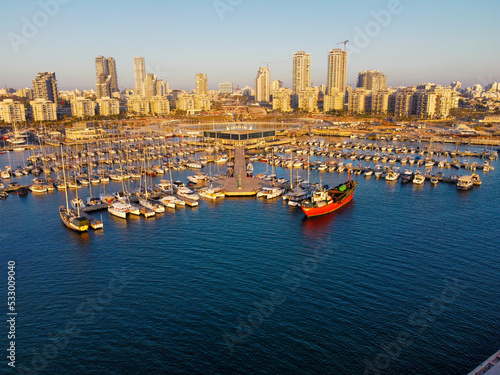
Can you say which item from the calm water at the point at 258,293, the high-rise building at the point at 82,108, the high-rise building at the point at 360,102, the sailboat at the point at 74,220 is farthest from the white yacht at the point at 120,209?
the high-rise building at the point at 360,102

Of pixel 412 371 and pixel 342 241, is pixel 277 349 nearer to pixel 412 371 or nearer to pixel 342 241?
pixel 412 371

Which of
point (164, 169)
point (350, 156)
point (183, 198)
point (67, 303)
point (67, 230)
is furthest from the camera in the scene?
point (350, 156)

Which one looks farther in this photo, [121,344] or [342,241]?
[342,241]

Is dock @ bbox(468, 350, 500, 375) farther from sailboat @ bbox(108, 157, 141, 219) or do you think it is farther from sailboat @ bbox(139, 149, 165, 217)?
sailboat @ bbox(108, 157, 141, 219)

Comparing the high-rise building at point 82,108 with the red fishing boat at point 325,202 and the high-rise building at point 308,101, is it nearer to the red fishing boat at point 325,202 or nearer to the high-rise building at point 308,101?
the high-rise building at point 308,101

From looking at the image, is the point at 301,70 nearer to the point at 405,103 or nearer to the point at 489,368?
the point at 405,103

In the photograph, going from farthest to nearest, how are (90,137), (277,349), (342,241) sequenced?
(90,137) → (342,241) → (277,349)

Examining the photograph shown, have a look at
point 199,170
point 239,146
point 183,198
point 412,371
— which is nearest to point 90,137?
point 239,146

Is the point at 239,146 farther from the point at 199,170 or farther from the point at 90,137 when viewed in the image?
the point at 90,137
